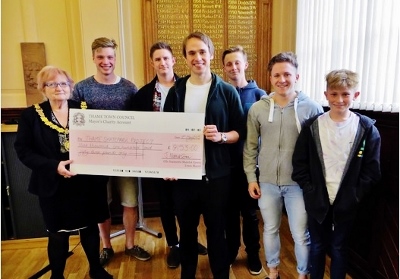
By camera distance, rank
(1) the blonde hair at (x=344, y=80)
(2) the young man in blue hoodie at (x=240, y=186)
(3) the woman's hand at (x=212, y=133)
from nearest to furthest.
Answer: (1) the blonde hair at (x=344, y=80) → (3) the woman's hand at (x=212, y=133) → (2) the young man in blue hoodie at (x=240, y=186)

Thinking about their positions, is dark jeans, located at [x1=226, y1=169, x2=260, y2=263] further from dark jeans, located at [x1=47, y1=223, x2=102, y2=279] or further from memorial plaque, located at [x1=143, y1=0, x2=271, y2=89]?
memorial plaque, located at [x1=143, y1=0, x2=271, y2=89]

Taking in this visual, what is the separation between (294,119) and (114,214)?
80.0 inches

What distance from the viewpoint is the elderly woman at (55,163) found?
1517 mm

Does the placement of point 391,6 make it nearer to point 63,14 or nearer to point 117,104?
point 117,104

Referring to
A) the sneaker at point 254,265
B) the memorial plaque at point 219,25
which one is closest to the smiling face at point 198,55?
the sneaker at point 254,265

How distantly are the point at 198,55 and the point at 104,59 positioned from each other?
2.27ft

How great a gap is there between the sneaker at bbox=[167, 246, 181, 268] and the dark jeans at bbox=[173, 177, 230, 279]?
1.09 feet

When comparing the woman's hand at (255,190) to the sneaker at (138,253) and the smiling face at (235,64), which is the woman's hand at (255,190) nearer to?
the smiling face at (235,64)

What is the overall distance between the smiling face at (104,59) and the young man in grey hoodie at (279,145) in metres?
0.95

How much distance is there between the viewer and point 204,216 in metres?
1.60

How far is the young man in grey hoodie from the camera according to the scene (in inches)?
57.8

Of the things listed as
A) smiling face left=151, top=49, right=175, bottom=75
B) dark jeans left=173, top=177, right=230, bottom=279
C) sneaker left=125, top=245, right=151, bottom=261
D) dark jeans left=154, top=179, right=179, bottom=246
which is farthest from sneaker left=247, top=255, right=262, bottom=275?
smiling face left=151, top=49, right=175, bottom=75

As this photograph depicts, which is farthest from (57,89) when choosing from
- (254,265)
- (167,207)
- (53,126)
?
(254,265)

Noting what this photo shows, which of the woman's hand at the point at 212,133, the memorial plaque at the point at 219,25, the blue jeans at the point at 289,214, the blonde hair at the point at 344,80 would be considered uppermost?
the memorial plaque at the point at 219,25
